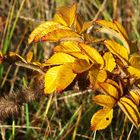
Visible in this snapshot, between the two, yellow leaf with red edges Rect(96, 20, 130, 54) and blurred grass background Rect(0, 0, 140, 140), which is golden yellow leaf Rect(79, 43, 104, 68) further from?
blurred grass background Rect(0, 0, 140, 140)

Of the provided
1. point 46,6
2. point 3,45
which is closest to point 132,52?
point 3,45

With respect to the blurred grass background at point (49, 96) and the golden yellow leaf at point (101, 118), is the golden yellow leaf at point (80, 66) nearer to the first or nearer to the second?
the golden yellow leaf at point (101, 118)

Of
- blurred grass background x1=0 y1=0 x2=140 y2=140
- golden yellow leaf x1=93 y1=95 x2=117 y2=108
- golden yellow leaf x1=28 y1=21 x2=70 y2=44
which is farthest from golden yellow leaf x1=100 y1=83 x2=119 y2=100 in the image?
blurred grass background x1=0 y1=0 x2=140 y2=140

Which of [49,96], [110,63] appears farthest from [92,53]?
[49,96]

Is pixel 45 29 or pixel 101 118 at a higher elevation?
pixel 45 29

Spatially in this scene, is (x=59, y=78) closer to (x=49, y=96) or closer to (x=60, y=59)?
(x=60, y=59)

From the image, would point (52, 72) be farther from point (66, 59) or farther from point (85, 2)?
point (85, 2)
